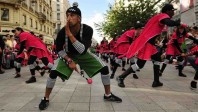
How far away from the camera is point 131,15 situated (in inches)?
1387

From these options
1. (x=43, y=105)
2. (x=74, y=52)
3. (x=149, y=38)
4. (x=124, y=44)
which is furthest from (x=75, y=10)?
(x=124, y=44)

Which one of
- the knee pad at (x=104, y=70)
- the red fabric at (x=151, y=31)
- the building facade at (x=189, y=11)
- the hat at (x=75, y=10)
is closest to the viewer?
the hat at (x=75, y=10)

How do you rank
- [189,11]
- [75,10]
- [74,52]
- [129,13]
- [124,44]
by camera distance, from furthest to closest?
[129,13] → [189,11] → [124,44] → [74,52] → [75,10]

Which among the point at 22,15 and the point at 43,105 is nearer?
the point at 43,105

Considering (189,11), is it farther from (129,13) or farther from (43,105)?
(43,105)

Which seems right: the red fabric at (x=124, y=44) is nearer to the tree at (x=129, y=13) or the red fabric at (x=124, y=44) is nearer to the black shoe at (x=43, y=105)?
the black shoe at (x=43, y=105)

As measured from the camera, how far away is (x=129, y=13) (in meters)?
35.4

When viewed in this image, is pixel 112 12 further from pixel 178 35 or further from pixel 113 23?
pixel 178 35

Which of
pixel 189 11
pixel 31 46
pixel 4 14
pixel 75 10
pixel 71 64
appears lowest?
pixel 71 64

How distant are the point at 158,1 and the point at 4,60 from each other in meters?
24.2

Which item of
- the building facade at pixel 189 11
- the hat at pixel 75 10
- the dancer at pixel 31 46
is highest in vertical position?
the building facade at pixel 189 11

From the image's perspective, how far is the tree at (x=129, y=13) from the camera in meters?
34.4

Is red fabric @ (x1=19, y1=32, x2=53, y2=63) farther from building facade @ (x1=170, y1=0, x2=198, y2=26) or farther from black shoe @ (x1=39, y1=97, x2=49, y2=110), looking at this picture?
building facade @ (x1=170, y1=0, x2=198, y2=26)

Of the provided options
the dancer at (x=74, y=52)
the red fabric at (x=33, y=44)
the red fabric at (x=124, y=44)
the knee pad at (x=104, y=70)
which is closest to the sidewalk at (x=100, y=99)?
the dancer at (x=74, y=52)
